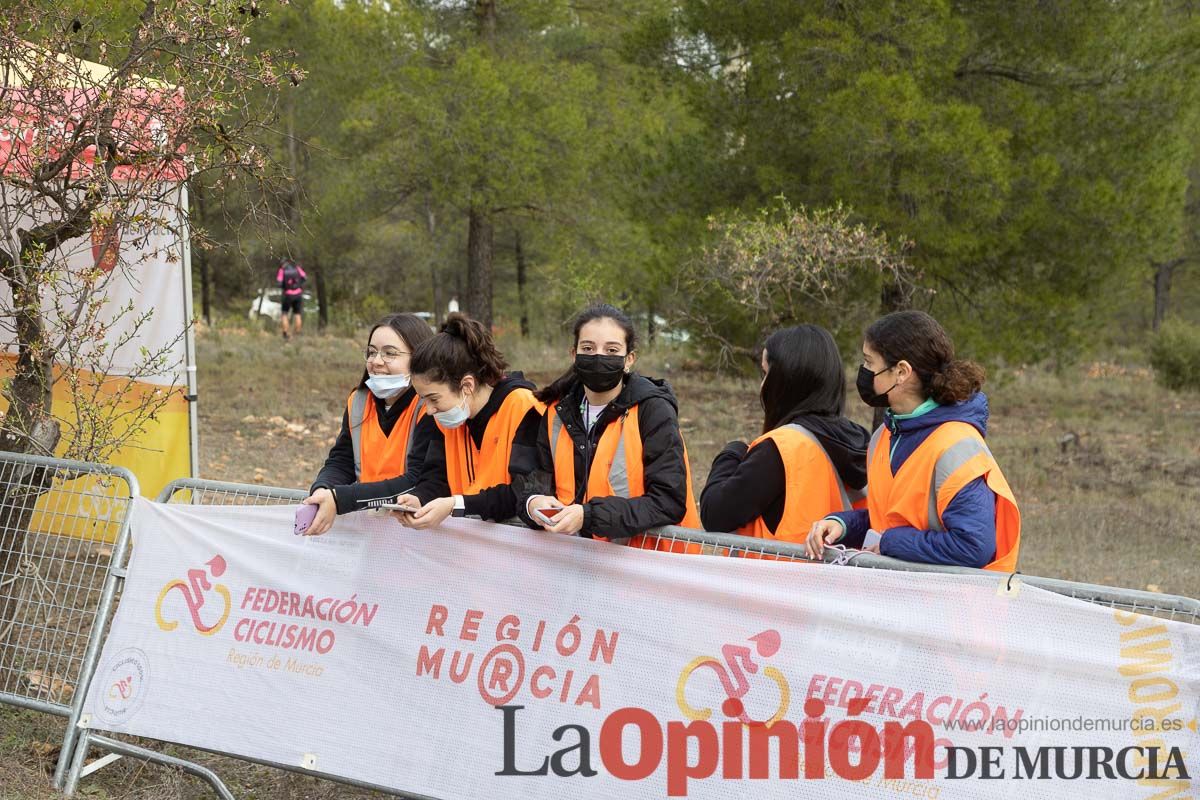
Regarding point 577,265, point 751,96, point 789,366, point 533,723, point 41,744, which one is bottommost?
point 41,744

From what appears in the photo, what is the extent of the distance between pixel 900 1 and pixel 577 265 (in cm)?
678

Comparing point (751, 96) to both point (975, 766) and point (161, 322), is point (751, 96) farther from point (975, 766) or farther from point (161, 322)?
point (975, 766)

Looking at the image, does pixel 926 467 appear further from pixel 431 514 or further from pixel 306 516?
pixel 306 516

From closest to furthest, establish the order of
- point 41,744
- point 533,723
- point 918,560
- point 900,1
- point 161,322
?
point 918,560
point 533,723
point 41,744
point 161,322
point 900,1

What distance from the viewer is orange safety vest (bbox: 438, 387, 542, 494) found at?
4312mm

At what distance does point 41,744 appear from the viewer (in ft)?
15.3

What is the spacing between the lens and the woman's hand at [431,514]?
4027mm

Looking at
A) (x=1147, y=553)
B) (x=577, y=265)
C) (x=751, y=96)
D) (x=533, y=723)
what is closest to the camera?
(x=533, y=723)

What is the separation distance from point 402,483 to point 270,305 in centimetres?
3481

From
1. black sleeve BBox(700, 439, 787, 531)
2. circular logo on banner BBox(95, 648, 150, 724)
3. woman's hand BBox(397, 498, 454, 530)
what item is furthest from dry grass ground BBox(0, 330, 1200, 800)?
black sleeve BBox(700, 439, 787, 531)

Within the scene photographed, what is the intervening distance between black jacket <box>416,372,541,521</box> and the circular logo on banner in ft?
3.80

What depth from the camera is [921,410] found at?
3654 millimetres

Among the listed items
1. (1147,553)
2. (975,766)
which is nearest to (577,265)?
(1147,553)

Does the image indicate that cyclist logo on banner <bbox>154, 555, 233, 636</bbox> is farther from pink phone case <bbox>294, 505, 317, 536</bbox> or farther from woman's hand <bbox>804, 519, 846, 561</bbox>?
woman's hand <bbox>804, 519, 846, 561</bbox>
